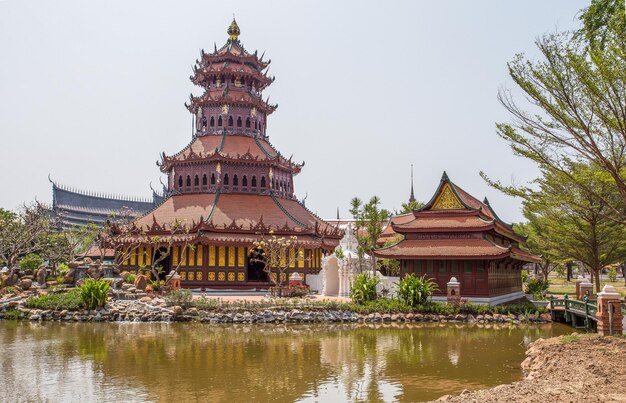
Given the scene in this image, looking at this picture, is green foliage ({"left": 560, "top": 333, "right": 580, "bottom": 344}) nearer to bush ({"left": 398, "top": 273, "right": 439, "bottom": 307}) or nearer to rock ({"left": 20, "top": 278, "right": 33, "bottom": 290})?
bush ({"left": 398, "top": 273, "right": 439, "bottom": 307})

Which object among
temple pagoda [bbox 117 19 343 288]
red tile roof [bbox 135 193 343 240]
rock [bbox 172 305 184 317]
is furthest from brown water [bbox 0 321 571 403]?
red tile roof [bbox 135 193 343 240]

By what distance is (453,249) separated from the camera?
98.8ft

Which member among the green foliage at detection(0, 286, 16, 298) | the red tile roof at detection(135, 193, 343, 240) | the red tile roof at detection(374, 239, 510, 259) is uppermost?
the red tile roof at detection(135, 193, 343, 240)

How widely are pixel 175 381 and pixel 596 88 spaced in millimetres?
14124

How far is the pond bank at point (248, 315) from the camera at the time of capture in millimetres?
26891

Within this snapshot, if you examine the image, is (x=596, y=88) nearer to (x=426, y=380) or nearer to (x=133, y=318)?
(x=426, y=380)

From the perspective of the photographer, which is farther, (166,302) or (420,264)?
(420,264)

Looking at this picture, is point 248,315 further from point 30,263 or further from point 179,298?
point 30,263

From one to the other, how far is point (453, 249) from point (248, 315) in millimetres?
11099

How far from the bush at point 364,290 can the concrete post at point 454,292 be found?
11.9 ft

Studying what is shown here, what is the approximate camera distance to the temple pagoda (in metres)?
37.0

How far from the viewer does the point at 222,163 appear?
138ft

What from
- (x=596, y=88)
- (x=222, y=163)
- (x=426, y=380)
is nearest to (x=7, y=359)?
(x=426, y=380)

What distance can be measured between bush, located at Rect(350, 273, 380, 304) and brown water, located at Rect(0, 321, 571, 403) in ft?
11.3
